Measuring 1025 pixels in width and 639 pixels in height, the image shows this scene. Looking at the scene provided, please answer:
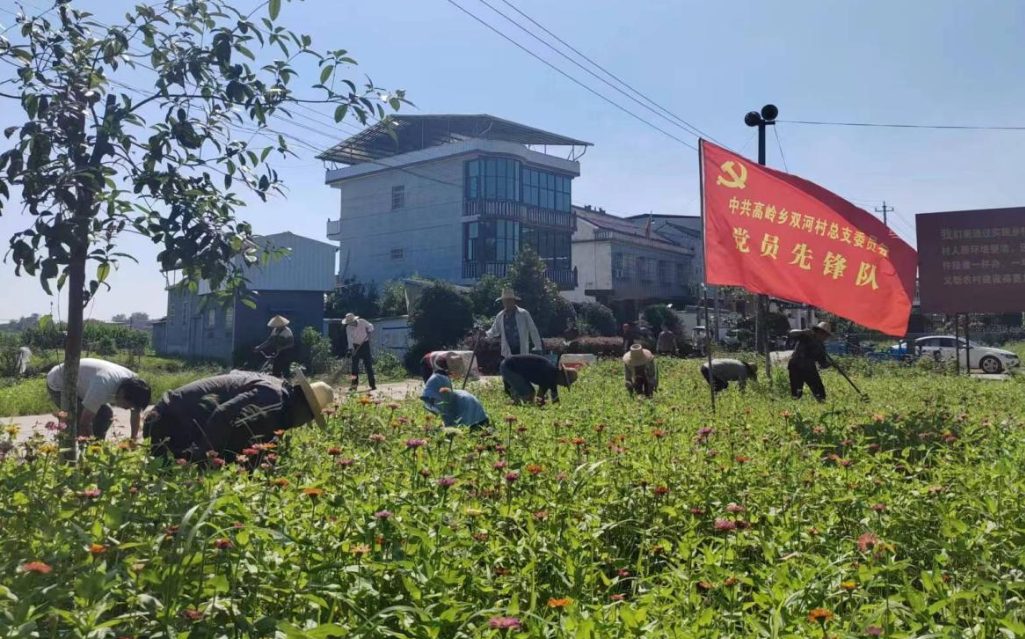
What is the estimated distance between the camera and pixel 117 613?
2.11 m

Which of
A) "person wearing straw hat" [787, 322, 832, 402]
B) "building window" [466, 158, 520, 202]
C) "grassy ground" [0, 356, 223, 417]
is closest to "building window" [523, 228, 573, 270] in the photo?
"building window" [466, 158, 520, 202]

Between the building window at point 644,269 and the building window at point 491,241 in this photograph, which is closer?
the building window at point 491,241

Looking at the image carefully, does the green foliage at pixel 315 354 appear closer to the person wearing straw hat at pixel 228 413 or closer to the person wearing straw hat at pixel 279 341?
the person wearing straw hat at pixel 279 341

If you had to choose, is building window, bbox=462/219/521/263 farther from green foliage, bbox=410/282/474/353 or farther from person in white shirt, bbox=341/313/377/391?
person in white shirt, bbox=341/313/377/391

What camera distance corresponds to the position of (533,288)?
32.2m

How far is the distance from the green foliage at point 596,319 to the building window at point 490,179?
21.9 feet

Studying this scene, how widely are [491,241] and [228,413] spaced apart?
3486 centimetres

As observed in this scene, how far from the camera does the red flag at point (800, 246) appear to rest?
7.52m

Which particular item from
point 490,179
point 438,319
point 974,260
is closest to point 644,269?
point 490,179

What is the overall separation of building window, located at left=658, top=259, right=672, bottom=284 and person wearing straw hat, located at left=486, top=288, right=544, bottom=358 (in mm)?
41545

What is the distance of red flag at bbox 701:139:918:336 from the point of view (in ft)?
24.7

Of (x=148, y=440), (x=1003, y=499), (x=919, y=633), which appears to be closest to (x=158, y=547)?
(x=919, y=633)

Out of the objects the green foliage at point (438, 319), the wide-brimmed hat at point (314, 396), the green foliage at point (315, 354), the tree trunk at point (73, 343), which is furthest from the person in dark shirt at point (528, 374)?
the green foliage at point (438, 319)

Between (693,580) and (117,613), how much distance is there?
1.73m
